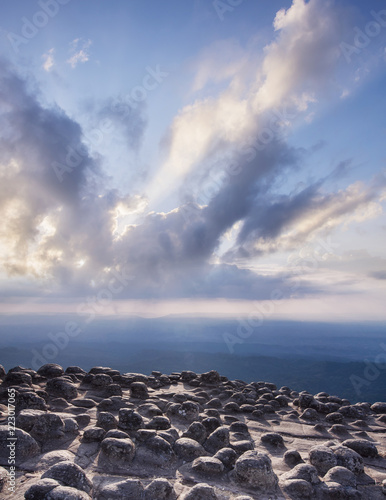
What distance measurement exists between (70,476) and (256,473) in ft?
10.2

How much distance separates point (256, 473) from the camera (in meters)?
5.21

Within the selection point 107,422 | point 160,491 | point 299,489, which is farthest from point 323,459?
point 107,422

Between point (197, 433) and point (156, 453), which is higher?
point (156, 453)

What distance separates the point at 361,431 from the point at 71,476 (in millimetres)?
8659

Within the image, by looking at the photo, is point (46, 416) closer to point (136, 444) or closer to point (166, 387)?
point (136, 444)

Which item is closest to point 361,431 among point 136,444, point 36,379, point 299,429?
point 299,429

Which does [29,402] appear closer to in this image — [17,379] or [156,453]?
[17,379]

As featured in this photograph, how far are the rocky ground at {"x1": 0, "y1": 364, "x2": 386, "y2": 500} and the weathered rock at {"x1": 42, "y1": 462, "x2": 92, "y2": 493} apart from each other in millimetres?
14

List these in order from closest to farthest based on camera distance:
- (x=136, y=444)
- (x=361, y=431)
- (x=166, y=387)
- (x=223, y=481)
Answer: (x=223, y=481)
(x=136, y=444)
(x=361, y=431)
(x=166, y=387)

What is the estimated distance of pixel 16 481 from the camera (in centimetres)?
466

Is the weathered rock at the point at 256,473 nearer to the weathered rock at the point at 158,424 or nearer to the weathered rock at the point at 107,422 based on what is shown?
the weathered rock at the point at 158,424

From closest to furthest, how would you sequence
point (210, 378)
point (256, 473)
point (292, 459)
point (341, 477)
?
1. point (256, 473)
2. point (341, 477)
3. point (292, 459)
4. point (210, 378)

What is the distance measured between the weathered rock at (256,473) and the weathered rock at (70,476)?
256 centimetres

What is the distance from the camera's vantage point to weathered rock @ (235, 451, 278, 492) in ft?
17.0
